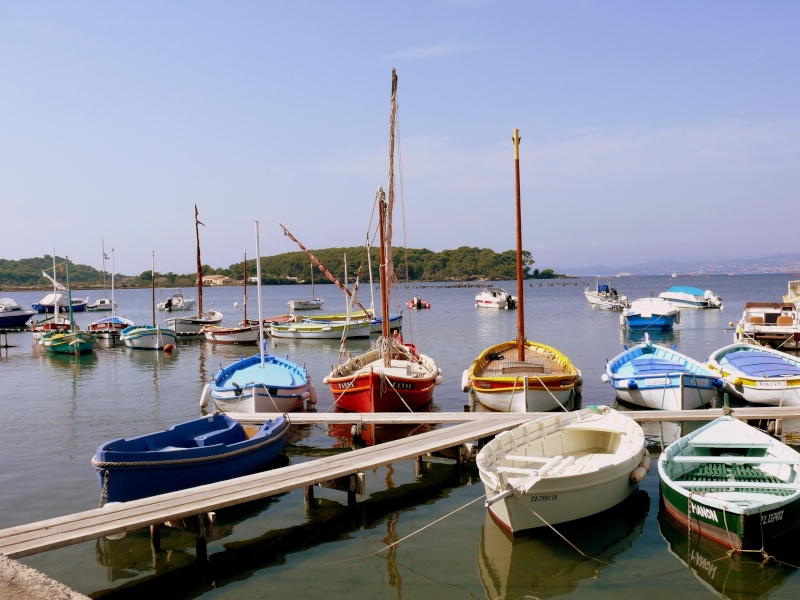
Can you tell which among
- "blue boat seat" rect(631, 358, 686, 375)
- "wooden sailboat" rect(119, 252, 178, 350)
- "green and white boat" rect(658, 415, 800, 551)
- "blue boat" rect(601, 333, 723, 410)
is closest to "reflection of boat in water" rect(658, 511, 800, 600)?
"green and white boat" rect(658, 415, 800, 551)

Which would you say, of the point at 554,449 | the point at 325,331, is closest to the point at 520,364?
the point at 554,449

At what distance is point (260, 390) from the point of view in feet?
68.9

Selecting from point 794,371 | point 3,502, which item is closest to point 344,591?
point 3,502

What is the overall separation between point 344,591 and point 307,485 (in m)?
2.76

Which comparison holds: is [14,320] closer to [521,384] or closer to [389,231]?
[389,231]

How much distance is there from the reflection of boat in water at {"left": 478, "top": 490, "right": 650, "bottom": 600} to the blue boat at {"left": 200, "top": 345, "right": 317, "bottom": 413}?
981 centimetres

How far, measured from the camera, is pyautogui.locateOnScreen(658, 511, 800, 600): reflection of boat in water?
34.4ft

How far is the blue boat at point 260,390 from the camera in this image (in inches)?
829

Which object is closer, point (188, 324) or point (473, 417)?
point (473, 417)

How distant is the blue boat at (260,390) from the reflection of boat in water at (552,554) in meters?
9.81

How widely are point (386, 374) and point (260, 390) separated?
3.87 meters

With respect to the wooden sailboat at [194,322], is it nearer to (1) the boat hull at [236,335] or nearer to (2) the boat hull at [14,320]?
(1) the boat hull at [236,335]

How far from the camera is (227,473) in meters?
14.3

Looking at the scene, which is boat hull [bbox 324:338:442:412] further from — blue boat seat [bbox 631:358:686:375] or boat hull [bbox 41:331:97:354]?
boat hull [bbox 41:331:97:354]
